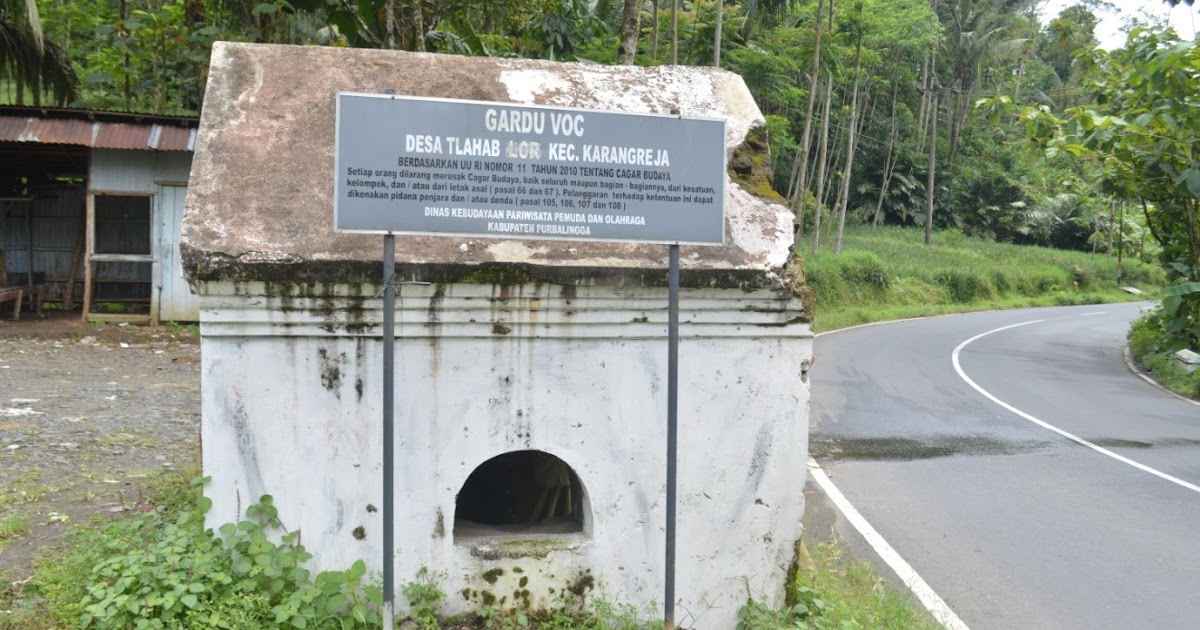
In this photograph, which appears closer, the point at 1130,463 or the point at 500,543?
the point at 500,543

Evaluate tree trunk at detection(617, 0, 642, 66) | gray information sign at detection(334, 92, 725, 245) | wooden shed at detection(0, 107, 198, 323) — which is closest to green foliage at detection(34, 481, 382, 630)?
gray information sign at detection(334, 92, 725, 245)

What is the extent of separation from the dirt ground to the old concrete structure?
1811 mm

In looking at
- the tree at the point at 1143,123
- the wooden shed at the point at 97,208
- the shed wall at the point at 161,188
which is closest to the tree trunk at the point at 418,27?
the wooden shed at the point at 97,208

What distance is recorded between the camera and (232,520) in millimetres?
3971

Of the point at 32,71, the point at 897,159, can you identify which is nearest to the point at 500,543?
the point at 32,71

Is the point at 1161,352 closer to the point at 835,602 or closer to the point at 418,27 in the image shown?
the point at 418,27

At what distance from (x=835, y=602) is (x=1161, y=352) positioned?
610 inches

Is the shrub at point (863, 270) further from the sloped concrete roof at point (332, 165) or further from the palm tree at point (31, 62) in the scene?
the sloped concrete roof at point (332, 165)

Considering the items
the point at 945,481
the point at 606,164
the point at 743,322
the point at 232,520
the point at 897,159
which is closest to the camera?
the point at 606,164

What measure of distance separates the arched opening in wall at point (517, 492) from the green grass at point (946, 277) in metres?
18.1

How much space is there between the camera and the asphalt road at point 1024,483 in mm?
5703

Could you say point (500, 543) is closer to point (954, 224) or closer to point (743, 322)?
point (743, 322)

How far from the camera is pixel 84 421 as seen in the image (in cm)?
827

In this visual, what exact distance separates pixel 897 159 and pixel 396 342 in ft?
154
